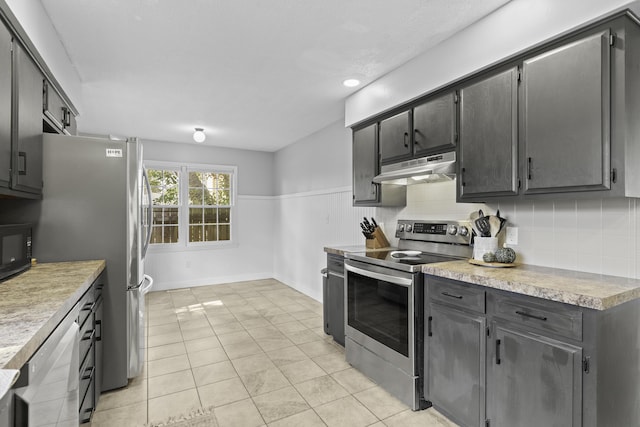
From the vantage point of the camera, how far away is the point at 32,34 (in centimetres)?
189

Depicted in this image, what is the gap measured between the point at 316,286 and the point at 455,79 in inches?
138

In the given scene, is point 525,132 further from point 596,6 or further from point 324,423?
point 324,423

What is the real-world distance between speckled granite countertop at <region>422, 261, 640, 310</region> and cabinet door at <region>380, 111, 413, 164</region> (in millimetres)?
1116

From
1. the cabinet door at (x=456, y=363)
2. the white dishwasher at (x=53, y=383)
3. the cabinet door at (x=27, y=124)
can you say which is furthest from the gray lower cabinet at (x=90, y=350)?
the cabinet door at (x=456, y=363)

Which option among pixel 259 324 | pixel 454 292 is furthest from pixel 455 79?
pixel 259 324

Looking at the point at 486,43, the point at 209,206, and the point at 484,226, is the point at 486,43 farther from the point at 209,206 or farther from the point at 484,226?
the point at 209,206

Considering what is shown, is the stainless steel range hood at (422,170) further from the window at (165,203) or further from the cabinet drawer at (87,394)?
the window at (165,203)

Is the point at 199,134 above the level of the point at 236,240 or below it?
above

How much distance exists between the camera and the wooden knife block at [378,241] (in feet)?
11.1

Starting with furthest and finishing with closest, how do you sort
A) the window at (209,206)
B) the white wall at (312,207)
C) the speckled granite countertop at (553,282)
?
the window at (209,206)
the white wall at (312,207)
the speckled granite countertop at (553,282)

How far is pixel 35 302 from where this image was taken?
54.9 inches

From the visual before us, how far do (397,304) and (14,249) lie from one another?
2.35m

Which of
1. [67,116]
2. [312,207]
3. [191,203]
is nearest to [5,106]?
[67,116]

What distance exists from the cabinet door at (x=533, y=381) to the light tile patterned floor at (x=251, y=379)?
19.5 inches
